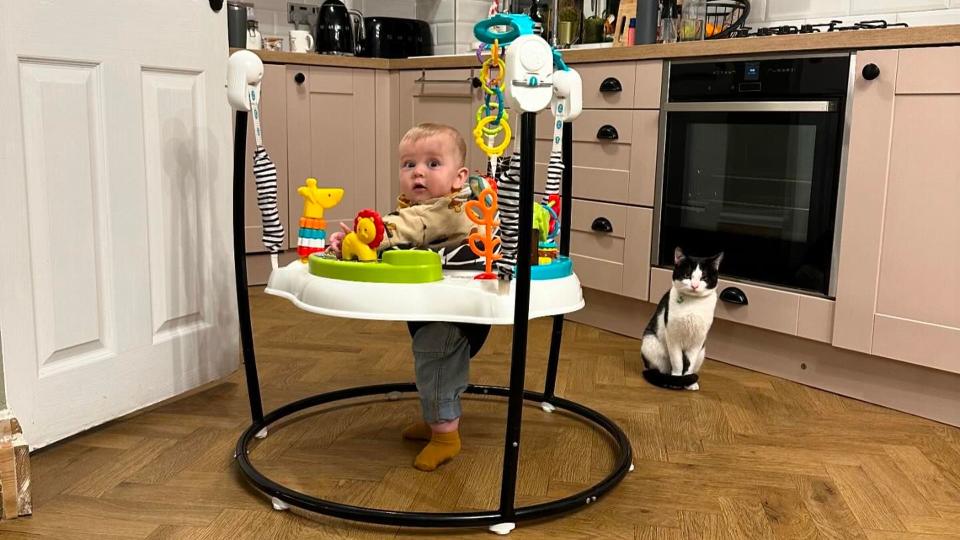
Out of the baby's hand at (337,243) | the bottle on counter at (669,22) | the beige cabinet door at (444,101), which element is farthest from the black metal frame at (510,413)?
the beige cabinet door at (444,101)

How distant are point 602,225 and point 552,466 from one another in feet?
4.25

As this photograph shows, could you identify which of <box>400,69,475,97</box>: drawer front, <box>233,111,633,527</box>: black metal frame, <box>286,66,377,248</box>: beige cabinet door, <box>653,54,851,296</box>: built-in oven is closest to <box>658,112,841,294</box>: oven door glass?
<box>653,54,851,296</box>: built-in oven

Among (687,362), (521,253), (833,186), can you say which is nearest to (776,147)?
(833,186)

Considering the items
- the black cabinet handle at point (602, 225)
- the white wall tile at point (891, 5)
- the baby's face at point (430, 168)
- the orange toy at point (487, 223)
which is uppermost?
the white wall tile at point (891, 5)

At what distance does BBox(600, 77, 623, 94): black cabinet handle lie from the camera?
297 centimetres

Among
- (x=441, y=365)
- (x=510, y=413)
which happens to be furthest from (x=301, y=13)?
(x=510, y=413)

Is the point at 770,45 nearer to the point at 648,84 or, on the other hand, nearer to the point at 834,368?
the point at 648,84

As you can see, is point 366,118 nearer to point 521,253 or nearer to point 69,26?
point 69,26

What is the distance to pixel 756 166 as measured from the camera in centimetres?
264

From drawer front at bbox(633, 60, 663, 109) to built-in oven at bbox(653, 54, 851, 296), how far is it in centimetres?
4

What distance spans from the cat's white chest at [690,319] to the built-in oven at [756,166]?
276 millimetres

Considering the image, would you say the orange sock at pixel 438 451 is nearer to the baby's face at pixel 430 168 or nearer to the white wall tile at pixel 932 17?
the baby's face at pixel 430 168

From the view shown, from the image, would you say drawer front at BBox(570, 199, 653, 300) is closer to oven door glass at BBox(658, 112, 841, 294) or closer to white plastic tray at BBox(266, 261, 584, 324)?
oven door glass at BBox(658, 112, 841, 294)

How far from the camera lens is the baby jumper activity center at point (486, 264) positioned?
1.48 m
